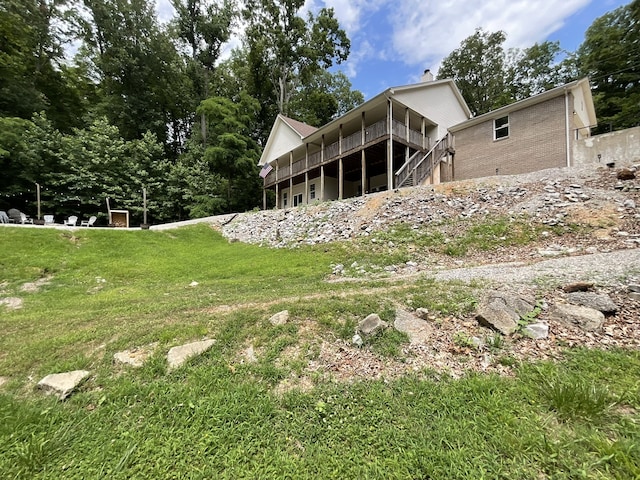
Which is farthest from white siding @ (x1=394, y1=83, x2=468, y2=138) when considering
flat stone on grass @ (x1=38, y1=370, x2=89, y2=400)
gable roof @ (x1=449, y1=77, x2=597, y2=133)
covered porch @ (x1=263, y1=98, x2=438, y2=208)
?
flat stone on grass @ (x1=38, y1=370, x2=89, y2=400)

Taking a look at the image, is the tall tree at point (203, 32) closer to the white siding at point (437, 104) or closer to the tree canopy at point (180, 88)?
the tree canopy at point (180, 88)

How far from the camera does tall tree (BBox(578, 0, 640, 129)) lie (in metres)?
20.8

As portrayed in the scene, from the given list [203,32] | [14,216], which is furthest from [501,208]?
[203,32]

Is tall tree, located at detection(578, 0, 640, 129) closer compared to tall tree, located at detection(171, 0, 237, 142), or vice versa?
tall tree, located at detection(578, 0, 640, 129)

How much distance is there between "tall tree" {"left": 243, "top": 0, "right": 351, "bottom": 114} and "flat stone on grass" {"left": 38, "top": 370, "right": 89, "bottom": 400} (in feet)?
104

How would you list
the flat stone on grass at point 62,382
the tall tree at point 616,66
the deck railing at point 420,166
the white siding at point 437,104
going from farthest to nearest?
the tall tree at point 616,66, the white siding at point 437,104, the deck railing at point 420,166, the flat stone on grass at point 62,382

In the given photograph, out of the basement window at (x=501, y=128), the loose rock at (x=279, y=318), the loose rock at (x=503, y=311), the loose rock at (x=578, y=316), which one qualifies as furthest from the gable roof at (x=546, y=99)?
the loose rock at (x=279, y=318)

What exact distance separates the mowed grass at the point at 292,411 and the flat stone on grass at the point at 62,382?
7 centimetres

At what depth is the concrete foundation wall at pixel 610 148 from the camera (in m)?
10.3

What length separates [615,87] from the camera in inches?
887

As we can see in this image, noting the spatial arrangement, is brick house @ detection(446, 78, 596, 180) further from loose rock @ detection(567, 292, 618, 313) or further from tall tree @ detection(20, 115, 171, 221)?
tall tree @ detection(20, 115, 171, 221)

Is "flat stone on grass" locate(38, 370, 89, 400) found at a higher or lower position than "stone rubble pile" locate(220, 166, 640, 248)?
lower

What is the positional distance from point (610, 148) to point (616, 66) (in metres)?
20.0

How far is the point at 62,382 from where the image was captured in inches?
105
